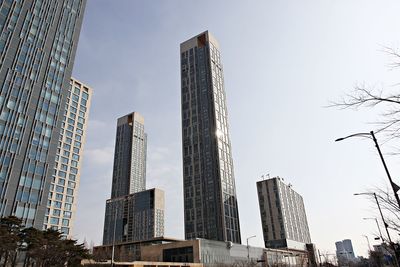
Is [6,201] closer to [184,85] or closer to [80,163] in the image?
[80,163]

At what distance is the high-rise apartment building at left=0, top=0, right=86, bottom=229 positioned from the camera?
64.3 meters

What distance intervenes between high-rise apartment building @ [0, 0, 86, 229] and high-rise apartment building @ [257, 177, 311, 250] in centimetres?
11693

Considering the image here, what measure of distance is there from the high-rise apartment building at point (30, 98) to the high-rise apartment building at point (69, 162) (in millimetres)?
28399

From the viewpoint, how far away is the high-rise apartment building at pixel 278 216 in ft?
492

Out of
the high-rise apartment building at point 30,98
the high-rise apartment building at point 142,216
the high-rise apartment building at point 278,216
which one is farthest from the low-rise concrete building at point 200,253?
the high-rise apartment building at point 142,216

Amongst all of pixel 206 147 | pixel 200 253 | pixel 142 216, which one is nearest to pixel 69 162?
pixel 206 147

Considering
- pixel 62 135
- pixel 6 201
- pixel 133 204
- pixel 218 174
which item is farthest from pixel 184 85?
pixel 6 201

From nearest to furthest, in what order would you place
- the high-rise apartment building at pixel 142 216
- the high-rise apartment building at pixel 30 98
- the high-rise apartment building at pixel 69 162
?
the high-rise apartment building at pixel 30 98
the high-rise apartment building at pixel 69 162
the high-rise apartment building at pixel 142 216

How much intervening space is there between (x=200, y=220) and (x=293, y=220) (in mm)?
70479

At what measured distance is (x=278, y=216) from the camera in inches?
6024

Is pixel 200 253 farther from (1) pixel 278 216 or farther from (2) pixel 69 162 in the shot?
(1) pixel 278 216

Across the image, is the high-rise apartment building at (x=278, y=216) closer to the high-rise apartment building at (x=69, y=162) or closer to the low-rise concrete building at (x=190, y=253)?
the low-rise concrete building at (x=190, y=253)

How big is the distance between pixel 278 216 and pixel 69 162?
105512mm

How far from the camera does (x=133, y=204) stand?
198 meters
